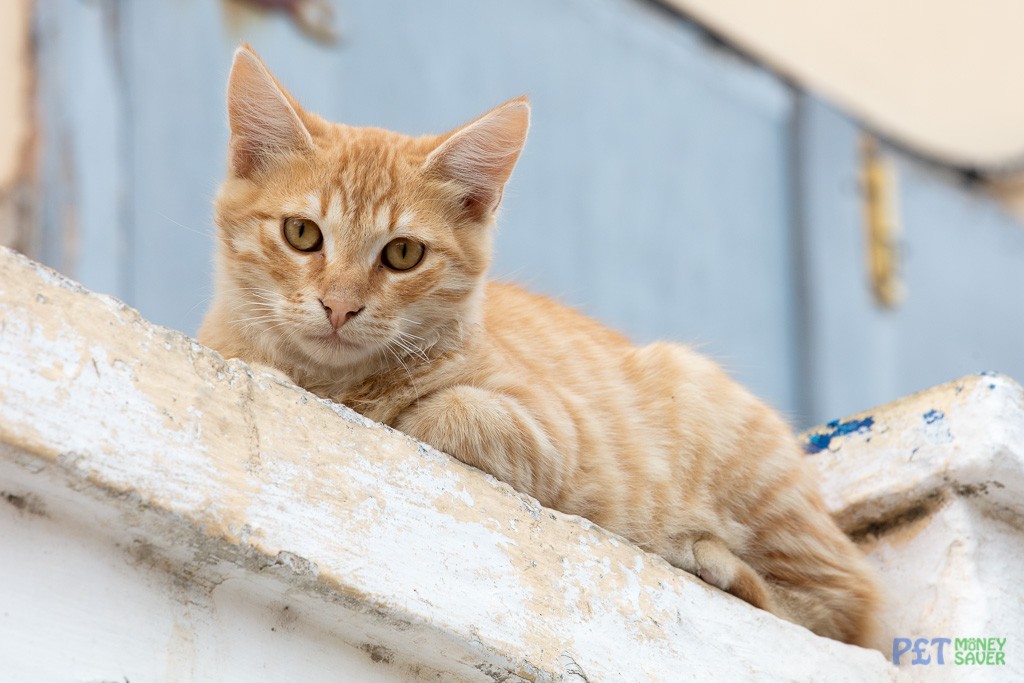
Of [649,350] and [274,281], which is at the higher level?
[649,350]

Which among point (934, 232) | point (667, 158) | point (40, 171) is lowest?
point (40, 171)

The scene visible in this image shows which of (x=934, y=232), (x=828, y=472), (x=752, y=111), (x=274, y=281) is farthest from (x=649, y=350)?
(x=934, y=232)

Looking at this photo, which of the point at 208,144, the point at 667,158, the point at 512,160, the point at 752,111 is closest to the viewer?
the point at 512,160

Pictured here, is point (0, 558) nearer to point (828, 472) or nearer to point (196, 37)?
point (828, 472)

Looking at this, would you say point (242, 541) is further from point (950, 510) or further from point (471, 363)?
point (950, 510)

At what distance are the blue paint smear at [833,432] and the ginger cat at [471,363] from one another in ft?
0.21

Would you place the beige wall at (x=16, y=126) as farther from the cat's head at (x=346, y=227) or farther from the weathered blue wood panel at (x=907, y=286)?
the weathered blue wood panel at (x=907, y=286)

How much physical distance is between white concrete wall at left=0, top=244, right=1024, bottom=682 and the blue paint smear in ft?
1.39

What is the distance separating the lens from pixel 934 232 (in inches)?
235

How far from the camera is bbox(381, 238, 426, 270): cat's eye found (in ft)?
6.30

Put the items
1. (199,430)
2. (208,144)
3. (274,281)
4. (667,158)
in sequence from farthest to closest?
(667,158), (208,144), (274,281), (199,430)

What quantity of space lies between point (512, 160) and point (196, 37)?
1852 millimetres

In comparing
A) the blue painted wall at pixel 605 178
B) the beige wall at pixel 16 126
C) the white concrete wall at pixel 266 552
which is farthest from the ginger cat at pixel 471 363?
the beige wall at pixel 16 126

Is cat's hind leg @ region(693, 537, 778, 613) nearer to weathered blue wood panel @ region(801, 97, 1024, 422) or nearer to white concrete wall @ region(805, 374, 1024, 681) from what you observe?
white concrete wall @ region(805, 374, 1024, 681)
